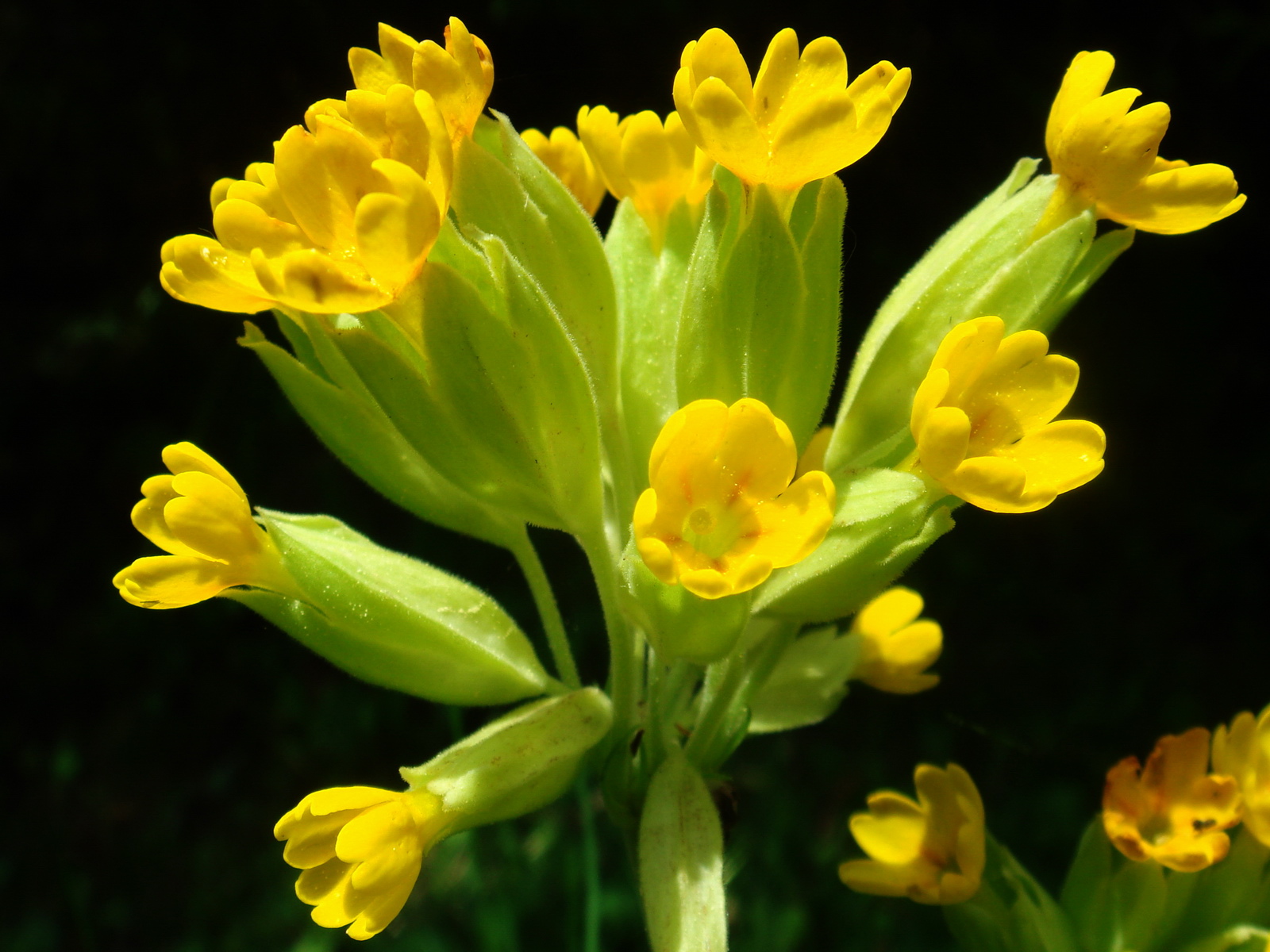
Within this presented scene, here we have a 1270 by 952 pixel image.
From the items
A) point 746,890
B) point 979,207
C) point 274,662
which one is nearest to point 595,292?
point 979,207

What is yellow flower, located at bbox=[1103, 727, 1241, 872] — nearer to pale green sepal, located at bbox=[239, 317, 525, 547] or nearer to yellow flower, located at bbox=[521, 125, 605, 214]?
pale green sepal, located at bbox=[239, 317, 525, 547]

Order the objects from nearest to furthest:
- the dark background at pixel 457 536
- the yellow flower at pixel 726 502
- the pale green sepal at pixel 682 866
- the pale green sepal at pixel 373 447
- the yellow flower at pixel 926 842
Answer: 1. the yellow flower at pixel 726 502
2. the pale green sepal at pixel 682 866
3. the pale green sepal at pixel 373 447
4. the yellow flower at pixel 926 842
5. the dark background at pixel 457 536

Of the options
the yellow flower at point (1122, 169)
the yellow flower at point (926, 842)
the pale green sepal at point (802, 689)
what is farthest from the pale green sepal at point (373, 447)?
the yellow flower at point (1122, 169)

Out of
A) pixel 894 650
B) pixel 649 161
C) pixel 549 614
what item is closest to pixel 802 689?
pixel 894 650

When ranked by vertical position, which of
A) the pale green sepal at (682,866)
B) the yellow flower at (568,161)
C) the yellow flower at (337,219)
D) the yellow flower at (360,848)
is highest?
the yellow flower at (337,219)

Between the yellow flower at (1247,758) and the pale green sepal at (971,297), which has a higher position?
the pale green sepal at (971,297)

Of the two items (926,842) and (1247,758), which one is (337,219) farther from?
(1247,758)

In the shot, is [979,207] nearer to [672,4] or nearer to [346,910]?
[346,910]

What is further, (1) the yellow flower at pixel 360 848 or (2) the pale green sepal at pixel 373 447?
(2) the pale green sepal at pixel 373 447

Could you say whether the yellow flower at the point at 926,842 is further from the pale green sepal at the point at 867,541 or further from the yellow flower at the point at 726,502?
the yellow flower at the point at 726,502
